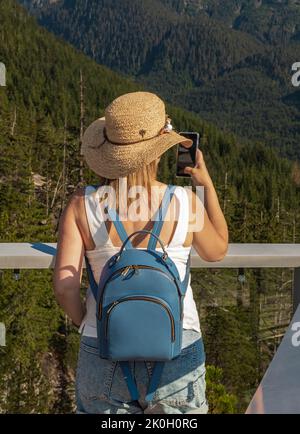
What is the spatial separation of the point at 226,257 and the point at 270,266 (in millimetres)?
195

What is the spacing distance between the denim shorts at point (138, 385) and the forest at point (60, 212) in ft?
1.42

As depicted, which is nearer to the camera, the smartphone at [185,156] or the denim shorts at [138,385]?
the denim shorts at [138,385]

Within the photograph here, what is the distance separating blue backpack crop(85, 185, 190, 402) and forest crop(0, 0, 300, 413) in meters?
0.61

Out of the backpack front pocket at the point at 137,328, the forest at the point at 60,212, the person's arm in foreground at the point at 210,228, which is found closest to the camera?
the backpack front pocket at the point at 137,328

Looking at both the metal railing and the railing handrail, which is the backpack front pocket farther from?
the railing handrail

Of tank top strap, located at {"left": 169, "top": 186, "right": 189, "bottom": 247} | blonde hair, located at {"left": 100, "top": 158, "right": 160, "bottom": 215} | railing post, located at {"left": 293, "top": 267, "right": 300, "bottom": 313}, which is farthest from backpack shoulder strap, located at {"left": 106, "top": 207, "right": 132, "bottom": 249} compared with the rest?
railing post, located at {"left": 293, "top": 267, "right": 300, "bottom": 313}

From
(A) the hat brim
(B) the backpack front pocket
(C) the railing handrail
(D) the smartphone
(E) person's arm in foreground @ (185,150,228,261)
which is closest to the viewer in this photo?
(B) the backpack front pocket

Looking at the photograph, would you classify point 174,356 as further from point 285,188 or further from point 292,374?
point 285,188

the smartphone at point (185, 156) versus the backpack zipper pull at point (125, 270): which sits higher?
the smartphone at point (185, 156)

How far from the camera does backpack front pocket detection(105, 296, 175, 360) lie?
177 centimetres

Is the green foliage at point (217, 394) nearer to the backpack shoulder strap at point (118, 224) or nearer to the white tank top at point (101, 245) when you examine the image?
the white tank top at point (101, 245)

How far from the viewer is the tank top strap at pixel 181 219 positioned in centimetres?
191

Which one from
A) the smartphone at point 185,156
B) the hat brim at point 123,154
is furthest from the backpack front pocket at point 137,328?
the smartphone at point 185,156

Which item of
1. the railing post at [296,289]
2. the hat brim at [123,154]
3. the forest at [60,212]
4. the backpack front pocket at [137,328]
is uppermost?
the hat brim at [123,154]
